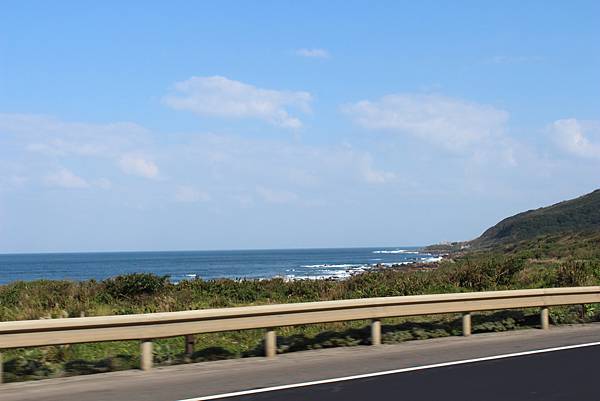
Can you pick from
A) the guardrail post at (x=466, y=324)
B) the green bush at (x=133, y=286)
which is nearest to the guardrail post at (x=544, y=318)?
the guardrail post at (x=466, y=324)

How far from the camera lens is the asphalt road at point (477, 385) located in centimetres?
832

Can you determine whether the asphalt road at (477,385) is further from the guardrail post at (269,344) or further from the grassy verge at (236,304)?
the grassy verge at (236,304)

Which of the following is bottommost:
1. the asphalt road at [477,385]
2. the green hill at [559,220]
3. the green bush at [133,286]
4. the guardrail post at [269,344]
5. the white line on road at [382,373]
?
the asphalt road at [477,385]

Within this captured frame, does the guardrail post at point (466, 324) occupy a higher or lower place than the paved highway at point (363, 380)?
higher

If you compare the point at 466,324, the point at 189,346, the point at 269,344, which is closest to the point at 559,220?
the point at 466,324

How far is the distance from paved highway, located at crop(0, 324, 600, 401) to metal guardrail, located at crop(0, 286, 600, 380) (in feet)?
1.65

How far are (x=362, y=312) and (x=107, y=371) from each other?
421 centimetres

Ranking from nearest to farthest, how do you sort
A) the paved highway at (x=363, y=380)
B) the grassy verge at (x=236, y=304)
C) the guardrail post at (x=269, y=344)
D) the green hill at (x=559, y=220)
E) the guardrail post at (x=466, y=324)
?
1. the paved highway at (x=363, y=380)
2. the grassy verge at (x=236, y=304)
3. the guardrail post at (x=269, y=344)
4. the guardrail post at (x=466, y=324)
5. the green hill at (x=559, y=220)

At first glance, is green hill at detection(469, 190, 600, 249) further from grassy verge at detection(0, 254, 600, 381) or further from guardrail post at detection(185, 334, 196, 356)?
guardrail post at detection(185, 334, 196, 356)

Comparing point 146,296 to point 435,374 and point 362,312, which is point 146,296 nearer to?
point 362,312

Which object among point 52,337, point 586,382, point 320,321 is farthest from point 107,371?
point 586,382

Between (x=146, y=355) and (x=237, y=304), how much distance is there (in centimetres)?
1158

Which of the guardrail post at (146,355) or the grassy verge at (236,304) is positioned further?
the grassy verge at (236,304)

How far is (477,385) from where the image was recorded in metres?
8.99
